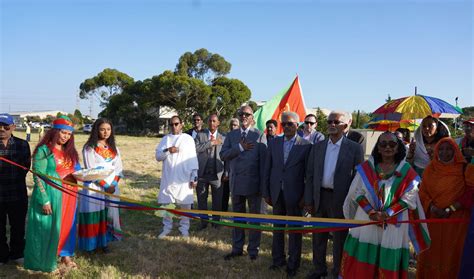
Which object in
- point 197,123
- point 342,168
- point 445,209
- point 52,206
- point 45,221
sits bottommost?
point 45,221

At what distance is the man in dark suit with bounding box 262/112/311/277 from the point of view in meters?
4.49

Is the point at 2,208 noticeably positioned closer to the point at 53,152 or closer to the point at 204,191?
the point at 53,152

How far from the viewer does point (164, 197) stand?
6266mm

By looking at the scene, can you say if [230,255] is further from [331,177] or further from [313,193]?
[331,177]

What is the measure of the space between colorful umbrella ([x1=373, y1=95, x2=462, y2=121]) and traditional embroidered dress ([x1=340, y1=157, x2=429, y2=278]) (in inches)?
123

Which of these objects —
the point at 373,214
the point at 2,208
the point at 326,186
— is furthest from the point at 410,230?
the point at 2,208

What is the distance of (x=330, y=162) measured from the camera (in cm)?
416

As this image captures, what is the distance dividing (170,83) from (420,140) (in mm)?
35134

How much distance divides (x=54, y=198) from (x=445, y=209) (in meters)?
4.41

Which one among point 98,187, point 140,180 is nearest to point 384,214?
point 98,187

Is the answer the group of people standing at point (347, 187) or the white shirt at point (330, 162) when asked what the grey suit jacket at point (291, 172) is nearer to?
the group of people standing at point (347, 187)

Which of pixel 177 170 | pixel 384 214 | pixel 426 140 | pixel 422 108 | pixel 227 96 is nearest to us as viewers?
pixel 384 214

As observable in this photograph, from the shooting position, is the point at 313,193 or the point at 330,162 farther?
the point at 313,193

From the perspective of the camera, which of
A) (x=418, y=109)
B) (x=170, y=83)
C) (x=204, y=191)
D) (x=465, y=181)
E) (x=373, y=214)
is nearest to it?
(x=373, y=214)
